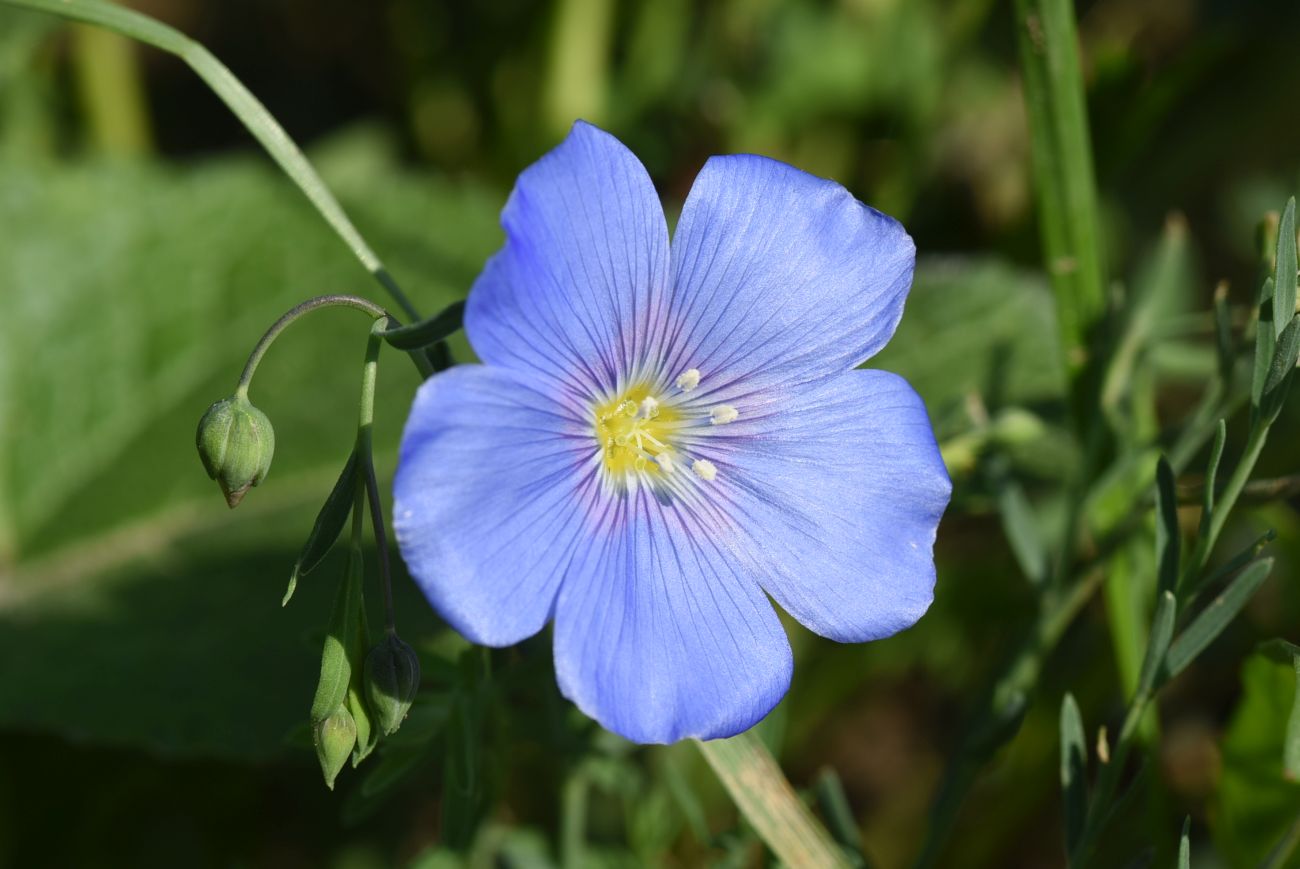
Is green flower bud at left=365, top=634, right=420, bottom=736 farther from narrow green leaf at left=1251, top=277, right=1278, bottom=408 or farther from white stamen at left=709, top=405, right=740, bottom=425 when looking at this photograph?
narrow green leaf at left=1251, top=277, right=1278, bottom=408

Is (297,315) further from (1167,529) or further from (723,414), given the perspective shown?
(1167,529)

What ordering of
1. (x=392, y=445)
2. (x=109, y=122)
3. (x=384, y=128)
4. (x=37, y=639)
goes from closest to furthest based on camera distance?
(x=37, y=639)
(x=392, y=445)
(x=109, y=122)
(x=384, y=128)

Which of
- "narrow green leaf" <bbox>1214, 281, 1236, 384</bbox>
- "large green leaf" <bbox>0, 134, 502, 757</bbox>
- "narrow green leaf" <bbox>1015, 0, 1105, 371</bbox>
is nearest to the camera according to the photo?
"narrow green leaf" <bbox>1214, 281, 1236, 384</bbox>

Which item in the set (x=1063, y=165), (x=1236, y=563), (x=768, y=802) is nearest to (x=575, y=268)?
(x=768, y=802)

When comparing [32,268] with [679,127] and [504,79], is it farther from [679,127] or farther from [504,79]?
[679,127]

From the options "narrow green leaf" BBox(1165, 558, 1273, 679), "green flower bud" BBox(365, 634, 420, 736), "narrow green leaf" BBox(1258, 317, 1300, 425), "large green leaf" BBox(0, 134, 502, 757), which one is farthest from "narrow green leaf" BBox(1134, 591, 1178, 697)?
"large green leaf" BBox(0, 134, 502, 757)

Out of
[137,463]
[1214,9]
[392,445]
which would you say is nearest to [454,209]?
[392,445]
